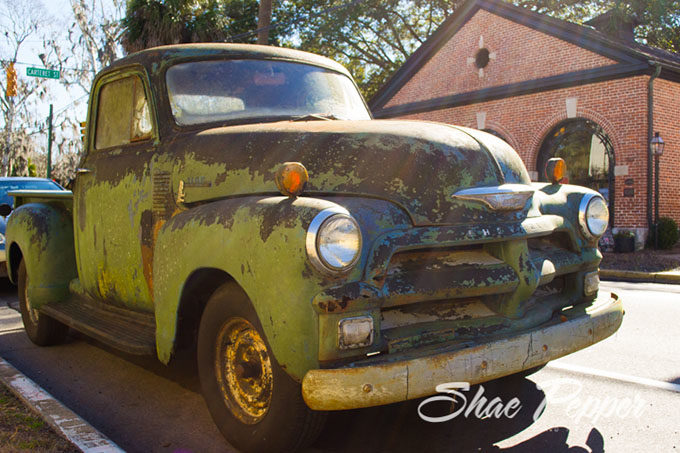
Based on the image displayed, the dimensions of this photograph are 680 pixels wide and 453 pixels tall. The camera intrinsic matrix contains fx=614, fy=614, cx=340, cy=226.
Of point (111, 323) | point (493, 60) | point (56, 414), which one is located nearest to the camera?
point (56, 414)

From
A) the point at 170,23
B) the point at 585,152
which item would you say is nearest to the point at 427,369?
the point at 585,152

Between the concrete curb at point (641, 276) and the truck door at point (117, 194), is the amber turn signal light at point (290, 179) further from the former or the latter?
the concrete curb at point (641, 276)

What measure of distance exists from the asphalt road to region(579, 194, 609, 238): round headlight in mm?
1039

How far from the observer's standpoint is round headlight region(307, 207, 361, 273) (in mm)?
2508

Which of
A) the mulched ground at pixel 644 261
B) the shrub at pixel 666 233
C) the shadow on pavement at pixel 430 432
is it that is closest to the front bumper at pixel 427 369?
the shadow on pavement at pixel 430 432

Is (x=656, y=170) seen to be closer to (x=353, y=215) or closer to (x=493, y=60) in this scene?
(x=493, y=60)

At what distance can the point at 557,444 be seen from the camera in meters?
3.07

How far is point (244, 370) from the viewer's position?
2885 millimetres

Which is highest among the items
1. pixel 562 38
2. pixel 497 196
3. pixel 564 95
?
pixel 562 38

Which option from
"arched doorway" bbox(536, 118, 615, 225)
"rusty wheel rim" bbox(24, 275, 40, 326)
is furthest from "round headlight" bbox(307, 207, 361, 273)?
"arched doorway" bbox(536, 118, 615, 225)

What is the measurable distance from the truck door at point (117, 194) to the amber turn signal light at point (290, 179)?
129 centimetres

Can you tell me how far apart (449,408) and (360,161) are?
4.99 ft

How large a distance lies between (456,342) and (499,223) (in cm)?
66

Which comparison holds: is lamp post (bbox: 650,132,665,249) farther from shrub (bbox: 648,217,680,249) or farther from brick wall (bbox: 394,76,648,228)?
brick wall (bbox: 394,76,648,228)
